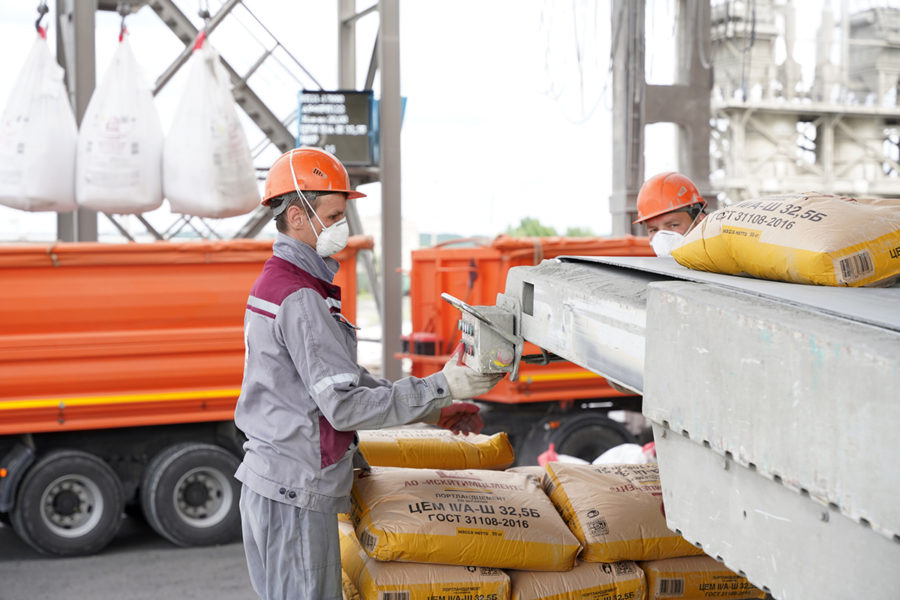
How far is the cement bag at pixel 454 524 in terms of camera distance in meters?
2.67

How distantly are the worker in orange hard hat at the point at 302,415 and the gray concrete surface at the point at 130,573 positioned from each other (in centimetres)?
267

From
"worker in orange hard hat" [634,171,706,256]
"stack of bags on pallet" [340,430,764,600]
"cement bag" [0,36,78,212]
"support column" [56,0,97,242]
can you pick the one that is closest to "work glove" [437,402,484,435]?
"stack of bags on pallet" [340,430,764,600]

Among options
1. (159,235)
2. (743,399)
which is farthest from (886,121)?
(743,399)

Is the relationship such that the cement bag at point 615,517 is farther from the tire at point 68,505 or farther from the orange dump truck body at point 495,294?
the tire at point 68,505

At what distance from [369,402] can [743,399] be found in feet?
4.24

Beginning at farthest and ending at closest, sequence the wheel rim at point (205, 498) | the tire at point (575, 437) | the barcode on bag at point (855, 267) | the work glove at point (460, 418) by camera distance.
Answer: the tire at point (575, 437) < the wheel rim at point (205, 498) < the work glove at point (460, 418) < the barcode on bag at point (855, 267)

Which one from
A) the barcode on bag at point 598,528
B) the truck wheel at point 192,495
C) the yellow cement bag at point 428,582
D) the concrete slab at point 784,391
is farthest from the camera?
the truck wheel at point 192,495

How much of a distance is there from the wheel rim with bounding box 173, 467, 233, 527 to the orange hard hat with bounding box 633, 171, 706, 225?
11.0 feet

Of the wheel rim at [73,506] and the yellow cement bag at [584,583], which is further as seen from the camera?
the wheel rim at [73,506]

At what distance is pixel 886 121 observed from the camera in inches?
1329

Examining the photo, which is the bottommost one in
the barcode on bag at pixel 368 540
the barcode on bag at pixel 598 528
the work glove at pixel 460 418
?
the barcode on bag at pixel 598 528

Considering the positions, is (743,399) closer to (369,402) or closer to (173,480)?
(369,402)

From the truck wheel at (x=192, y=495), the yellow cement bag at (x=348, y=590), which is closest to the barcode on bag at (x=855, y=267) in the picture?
the yellow cement bag at (x=348, y=590)

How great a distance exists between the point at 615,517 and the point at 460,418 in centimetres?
65
